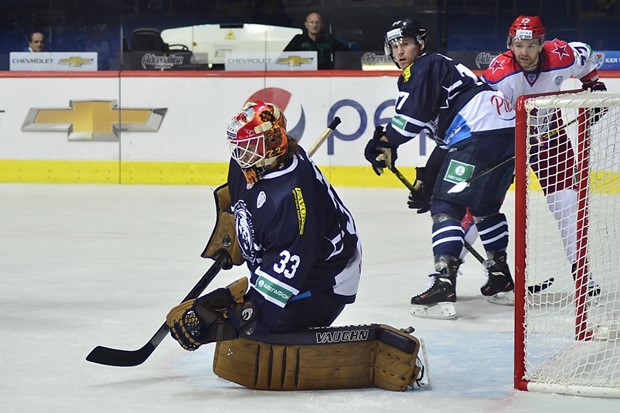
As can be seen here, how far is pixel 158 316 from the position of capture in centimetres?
431

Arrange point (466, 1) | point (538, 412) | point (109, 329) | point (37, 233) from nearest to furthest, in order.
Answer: point (538, 412) → point (109, 329) → point (37, 233) → point (466, 1)

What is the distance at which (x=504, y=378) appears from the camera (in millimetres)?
3422

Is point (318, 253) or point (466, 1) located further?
point (466, 1)

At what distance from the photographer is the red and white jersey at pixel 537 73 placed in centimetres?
461

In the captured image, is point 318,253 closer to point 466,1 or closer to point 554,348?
point 554,348

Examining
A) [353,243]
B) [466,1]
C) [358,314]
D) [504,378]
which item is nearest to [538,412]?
[504,378]

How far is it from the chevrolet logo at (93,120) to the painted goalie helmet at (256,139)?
19.7 ft

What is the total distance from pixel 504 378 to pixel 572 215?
3.90 ft

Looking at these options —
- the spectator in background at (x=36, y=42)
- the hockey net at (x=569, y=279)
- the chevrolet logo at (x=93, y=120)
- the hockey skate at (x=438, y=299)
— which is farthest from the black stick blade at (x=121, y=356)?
the spectator in background at (x=36, y=42)

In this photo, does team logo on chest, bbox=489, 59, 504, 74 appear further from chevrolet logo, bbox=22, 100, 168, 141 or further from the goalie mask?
chevrolet logo, bbox=22, 100, 168, 141

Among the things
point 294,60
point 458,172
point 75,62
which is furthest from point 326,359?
point 75,62

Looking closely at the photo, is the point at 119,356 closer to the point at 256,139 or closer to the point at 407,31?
the point at 256,139

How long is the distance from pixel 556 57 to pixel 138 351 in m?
2.06

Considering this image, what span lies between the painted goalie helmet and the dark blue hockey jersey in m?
1.27
